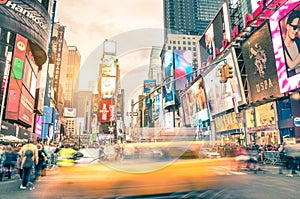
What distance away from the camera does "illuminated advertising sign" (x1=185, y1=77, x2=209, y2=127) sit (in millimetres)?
48338

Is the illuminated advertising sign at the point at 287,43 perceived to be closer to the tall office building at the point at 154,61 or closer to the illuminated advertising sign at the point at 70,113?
the tall office building at the point at 154,61

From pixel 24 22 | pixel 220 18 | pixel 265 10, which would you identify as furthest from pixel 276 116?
pixel 24 22

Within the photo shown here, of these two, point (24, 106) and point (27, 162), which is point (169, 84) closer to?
point (24, 106)

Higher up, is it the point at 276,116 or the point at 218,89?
the point at 218,89

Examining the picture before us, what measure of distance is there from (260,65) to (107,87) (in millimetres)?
56226

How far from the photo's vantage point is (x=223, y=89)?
37.0 metres

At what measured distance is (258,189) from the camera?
7.91 meters

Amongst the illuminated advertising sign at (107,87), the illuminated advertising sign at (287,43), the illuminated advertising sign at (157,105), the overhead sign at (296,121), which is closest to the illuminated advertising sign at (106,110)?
the illuminated advertising sign at (107,87)

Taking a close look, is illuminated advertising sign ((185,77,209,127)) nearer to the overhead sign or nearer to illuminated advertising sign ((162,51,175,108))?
illuminated advertising sign ((162,51,175,108))

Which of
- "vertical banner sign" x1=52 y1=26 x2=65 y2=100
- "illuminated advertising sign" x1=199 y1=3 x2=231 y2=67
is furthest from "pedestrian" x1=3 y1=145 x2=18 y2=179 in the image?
"vertical banner sign" x1=52 y1=26 x2=65 y2=100

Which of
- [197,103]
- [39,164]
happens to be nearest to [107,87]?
[197,103]

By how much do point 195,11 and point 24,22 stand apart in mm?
166014

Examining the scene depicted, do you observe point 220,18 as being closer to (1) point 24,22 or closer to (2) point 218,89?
(2) point 218,89

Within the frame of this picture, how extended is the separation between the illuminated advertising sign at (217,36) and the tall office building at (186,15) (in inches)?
4986
